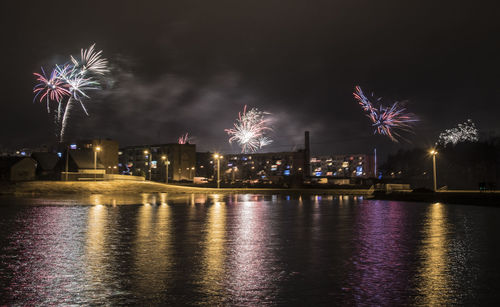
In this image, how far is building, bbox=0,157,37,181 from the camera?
84.2 m

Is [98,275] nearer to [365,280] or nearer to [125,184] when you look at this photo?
[365,280]

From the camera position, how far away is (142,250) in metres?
11.8

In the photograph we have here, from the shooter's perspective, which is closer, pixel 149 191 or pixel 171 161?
pixel 149 191

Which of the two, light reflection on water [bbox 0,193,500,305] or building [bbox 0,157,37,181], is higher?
building [bbox 0,157,37,181]

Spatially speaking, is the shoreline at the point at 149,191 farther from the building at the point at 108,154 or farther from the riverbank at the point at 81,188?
the building at the point at 108,154

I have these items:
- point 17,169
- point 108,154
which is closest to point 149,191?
point 17,169

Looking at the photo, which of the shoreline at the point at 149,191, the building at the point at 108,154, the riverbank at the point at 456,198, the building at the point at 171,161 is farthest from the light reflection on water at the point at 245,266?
the building at the point at 171,161

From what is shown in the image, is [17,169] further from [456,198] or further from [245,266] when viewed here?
[245,266]

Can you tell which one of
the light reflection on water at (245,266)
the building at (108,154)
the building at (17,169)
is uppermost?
the building at (108,154)

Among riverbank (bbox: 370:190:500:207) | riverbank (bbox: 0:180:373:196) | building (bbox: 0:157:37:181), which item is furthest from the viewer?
building (bbox: 0:157:37:181)

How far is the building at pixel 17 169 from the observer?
3314 inches

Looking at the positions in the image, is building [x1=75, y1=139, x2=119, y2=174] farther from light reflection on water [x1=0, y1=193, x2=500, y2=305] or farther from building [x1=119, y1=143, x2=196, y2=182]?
light reflection on water [x1=0, y1=193, x2=500, y2=305]

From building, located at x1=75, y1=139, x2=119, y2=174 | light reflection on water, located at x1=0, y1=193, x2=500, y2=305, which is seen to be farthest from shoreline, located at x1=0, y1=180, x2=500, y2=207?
building, located at x1=75, y1=139, x2=119, y2=174

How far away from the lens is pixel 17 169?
8575 cm
